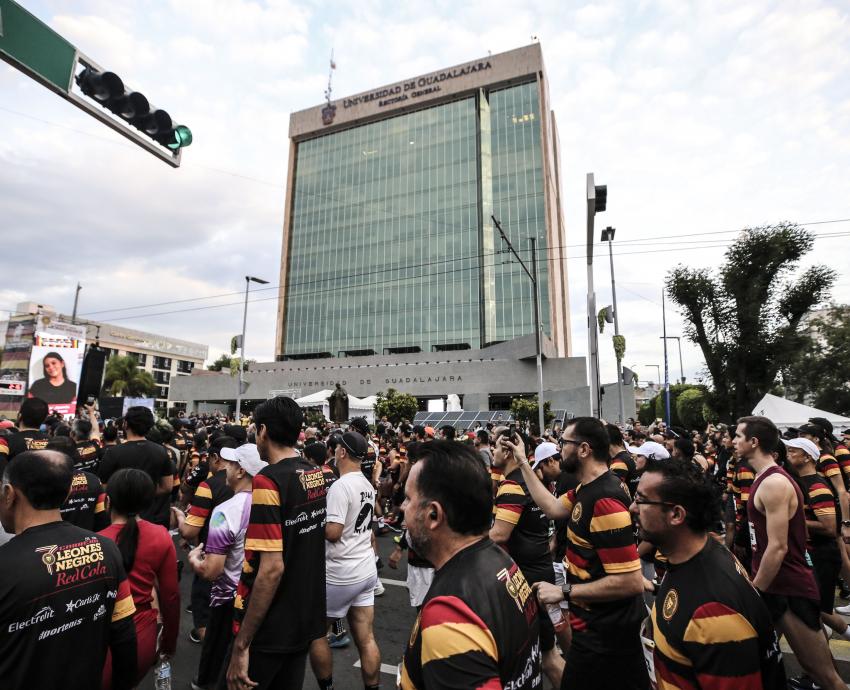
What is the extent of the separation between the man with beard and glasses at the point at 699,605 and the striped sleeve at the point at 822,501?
3.42 metres

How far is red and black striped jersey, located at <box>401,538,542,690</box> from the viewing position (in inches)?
46.9

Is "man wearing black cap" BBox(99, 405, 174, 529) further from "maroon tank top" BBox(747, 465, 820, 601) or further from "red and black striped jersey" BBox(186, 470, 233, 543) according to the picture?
"maroon tank top" BBox(747, 465, 820, 601)

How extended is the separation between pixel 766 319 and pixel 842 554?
98.6 feet

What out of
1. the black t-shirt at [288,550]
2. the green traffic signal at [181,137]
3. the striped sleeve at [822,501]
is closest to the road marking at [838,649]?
the striped sleeve at [822,501]

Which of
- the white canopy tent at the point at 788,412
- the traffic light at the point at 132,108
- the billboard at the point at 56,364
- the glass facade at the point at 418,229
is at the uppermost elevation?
the glass facade at the point at 418,229

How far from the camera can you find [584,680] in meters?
2.65

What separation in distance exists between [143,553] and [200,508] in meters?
1.29

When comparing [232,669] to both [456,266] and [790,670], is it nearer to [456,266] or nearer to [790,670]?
[790,670]

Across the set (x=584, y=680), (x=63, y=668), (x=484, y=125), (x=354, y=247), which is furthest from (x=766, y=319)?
(x=354, y=247)

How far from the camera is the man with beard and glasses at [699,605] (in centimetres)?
166

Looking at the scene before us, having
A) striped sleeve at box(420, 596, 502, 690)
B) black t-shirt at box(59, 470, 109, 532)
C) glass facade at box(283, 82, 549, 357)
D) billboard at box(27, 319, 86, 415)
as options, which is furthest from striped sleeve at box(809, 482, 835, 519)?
glass facade at box(283, 82, 549, 357)

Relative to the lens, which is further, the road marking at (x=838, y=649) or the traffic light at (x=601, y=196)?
the traffic light at (x=601, y=196)

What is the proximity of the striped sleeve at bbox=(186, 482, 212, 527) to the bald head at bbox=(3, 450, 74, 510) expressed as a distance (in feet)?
7.03

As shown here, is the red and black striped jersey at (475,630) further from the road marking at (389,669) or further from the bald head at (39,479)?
the road marking at (389,669)
